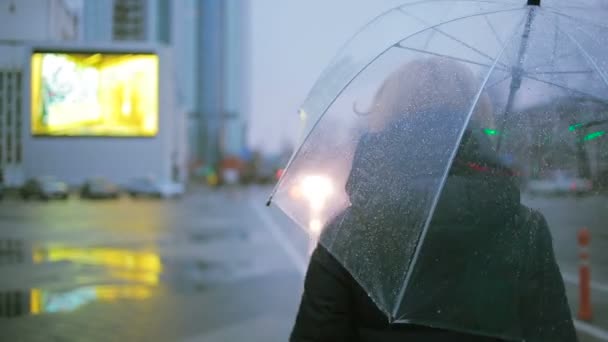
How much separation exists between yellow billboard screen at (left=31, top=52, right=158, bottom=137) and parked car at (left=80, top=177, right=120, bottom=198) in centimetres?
350

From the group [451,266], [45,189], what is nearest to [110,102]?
[45,189]

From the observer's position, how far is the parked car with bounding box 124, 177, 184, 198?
A: 44.5 metres

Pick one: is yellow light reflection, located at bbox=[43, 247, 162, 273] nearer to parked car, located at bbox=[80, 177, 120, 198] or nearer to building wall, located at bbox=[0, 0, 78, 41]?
building wall, located at bbox=[0, 0, 78, 41]

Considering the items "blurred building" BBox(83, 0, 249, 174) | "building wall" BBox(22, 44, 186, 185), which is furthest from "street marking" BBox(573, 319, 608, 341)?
"blurred building" BBox(83, 0, 249, 174)

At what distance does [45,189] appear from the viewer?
34719mm

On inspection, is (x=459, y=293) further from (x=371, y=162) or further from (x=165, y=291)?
(x=165, y=291)

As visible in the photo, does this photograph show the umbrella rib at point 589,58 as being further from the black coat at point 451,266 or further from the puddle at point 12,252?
the puddle at point 12,252

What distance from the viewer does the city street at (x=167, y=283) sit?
6023mm

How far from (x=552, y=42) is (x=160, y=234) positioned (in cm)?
1464

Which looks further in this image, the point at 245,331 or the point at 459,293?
the point at 245,331

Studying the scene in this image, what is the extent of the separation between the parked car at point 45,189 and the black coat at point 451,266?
31.8 meters

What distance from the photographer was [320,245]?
2.06 meters

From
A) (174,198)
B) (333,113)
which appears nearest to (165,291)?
(333,113)

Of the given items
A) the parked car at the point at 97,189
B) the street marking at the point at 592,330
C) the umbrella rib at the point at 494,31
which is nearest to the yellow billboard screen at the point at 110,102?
the parked car at the point at 97,189
